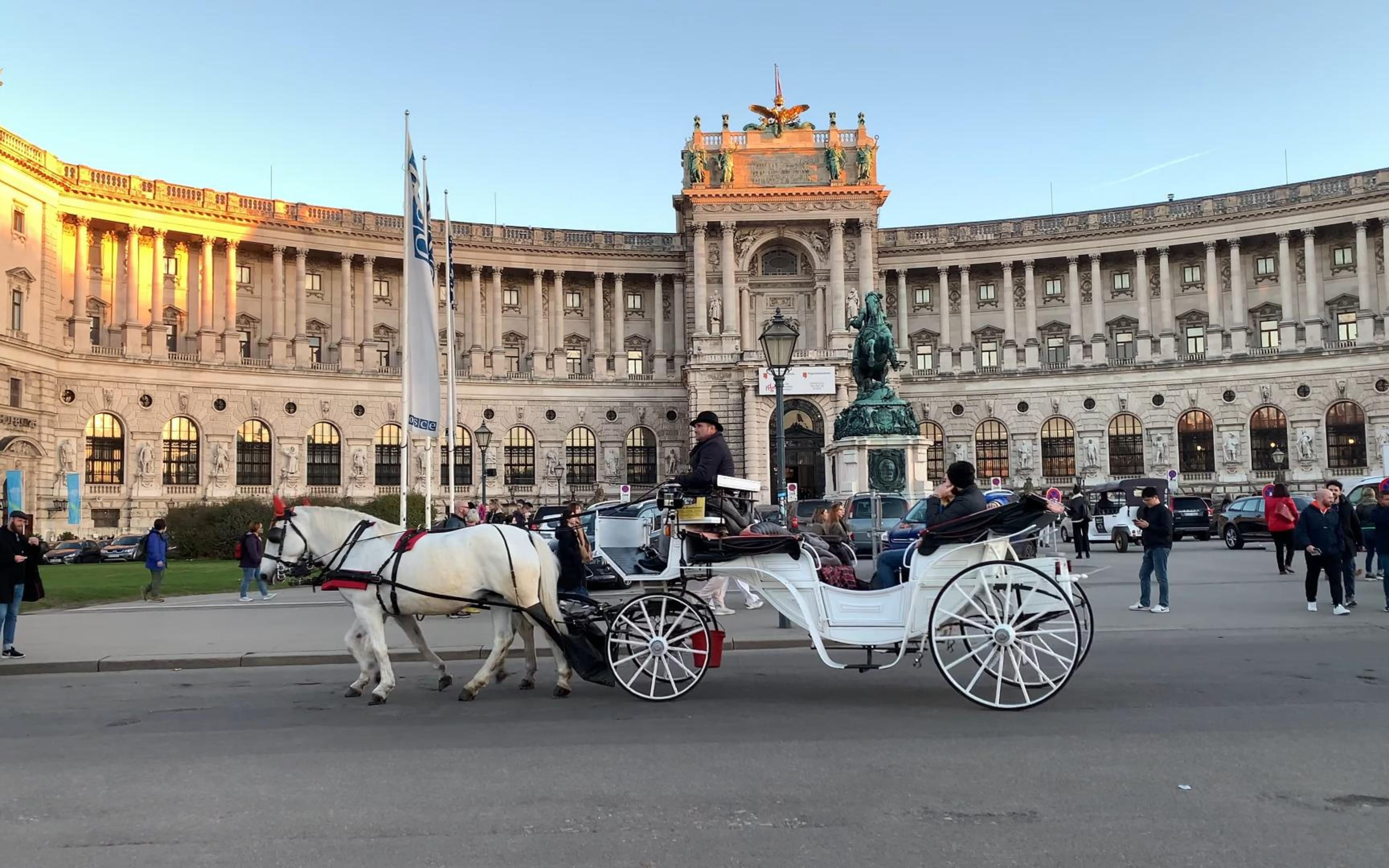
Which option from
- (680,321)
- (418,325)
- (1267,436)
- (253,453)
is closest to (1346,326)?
(1267,436)

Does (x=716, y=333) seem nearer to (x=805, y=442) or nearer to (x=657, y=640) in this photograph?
(x=805, y=442)

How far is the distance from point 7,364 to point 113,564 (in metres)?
16.6

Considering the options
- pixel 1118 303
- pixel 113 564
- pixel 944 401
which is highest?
pixel 1118 303

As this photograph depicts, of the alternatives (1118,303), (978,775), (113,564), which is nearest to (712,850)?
(978,775)

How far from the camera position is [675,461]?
231 feet

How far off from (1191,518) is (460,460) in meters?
44.1

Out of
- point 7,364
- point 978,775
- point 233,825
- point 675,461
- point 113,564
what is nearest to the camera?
point 233,825

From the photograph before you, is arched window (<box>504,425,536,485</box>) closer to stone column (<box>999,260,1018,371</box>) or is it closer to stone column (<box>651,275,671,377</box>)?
stone column (<box>651,275,671,377</box>)

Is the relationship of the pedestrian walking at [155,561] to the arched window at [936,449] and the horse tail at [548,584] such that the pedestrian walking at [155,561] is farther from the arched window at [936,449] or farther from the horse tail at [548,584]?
the arched window at [936,449]

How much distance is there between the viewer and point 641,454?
2785 inches

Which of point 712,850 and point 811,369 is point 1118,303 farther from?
point 712,850

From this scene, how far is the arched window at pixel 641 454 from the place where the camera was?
7050cm

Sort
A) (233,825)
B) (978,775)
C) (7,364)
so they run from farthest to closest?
(7,364) → (978,775) → (233,825)

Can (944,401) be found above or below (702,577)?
above
